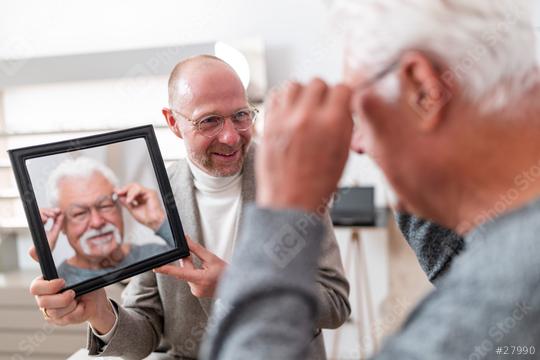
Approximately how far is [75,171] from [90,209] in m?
0.09

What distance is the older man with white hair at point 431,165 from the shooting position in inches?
22.5

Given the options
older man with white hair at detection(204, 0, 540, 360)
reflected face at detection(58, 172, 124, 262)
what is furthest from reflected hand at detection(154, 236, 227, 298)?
older man with white hair at detection(204, 0, 540, 360)

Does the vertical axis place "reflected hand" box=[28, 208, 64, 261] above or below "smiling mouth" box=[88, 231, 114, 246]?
above

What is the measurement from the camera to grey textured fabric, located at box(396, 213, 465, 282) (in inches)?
39.9

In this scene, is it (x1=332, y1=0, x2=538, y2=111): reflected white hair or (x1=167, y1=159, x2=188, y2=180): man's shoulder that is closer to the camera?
(x1=332, y1=0, x2=538, y2=111): reflected white hair

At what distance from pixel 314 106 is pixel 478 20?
0.21 meters

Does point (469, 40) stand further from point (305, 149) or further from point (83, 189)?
point (83, 189)

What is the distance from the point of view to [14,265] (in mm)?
3084

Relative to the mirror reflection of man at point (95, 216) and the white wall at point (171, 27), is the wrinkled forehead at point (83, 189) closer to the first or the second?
the mirror reflection of man at point (95, 216)

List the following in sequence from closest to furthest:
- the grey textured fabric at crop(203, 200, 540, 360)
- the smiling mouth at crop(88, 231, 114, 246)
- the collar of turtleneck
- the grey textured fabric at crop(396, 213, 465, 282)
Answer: the grey textured fabric at crop(203, 200, 540, 360)
the grey textured fabric at crop(396, 213, 465, 282)
the smiling mouth at crop(88, 231, 114, 246)
the collar of turtleneck

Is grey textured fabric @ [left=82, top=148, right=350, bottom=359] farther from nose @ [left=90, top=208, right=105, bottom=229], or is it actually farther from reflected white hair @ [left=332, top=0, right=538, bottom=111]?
reflected white hair @ [left=332, top=0, right=538, bottom=111]

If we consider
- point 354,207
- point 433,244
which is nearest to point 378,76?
point 433,244

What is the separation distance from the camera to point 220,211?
1356mm

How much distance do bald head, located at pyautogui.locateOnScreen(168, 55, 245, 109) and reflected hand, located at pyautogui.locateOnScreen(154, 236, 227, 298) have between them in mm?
406
